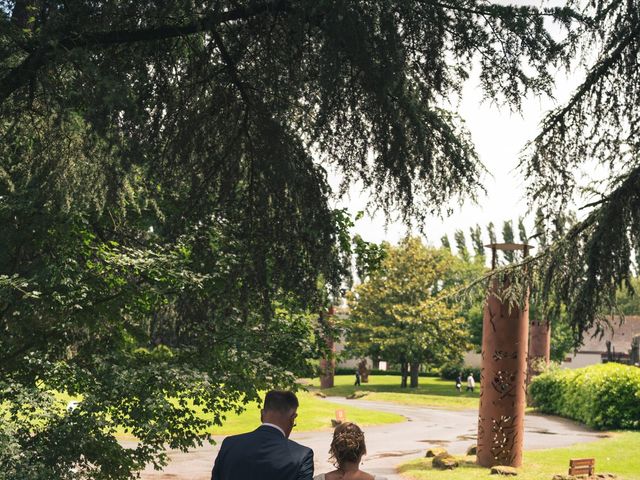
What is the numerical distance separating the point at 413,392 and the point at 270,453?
53.1 meters

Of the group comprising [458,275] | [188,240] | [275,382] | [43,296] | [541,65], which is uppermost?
[458,275]

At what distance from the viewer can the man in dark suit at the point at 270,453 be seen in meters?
4.23

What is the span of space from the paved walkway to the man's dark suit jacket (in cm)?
1554

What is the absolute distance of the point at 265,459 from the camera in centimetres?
426

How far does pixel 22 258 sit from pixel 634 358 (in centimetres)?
7993

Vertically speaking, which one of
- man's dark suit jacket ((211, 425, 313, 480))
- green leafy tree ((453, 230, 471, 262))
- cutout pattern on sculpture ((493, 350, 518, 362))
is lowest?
man's dark suit jacket ((211, 425, 313, 480))

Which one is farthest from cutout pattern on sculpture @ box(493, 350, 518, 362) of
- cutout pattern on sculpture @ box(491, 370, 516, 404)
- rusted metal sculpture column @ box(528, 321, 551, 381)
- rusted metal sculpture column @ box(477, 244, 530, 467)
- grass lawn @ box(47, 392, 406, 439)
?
rusted metal sculpture column @ box(528, 321, 551, 381)

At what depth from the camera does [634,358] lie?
84.4 meters

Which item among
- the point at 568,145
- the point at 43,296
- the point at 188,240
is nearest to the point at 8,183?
the point at 43,296

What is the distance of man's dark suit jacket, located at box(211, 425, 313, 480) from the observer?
13.9 feet

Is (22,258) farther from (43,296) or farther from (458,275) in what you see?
(458,275)

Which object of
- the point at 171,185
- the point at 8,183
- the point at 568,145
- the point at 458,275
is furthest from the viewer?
the point at 458,275

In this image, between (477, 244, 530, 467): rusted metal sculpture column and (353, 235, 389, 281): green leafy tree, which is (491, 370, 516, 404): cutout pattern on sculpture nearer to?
(477, 244, 530, 467): rusted metal sculpture column

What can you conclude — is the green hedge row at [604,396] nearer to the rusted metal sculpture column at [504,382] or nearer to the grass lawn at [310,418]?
the grass lawn at [310,418]
